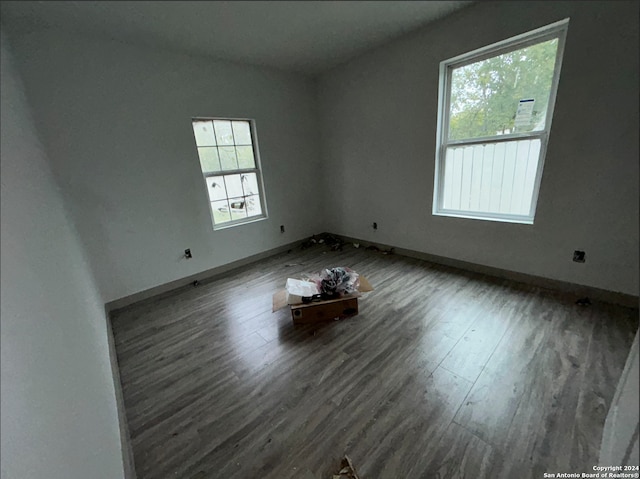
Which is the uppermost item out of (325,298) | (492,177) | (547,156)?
(547,156)

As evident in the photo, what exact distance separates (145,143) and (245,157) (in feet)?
3.54

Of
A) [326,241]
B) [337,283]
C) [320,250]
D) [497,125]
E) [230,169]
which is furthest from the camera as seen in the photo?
[326,241]

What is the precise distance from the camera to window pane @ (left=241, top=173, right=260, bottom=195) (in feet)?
10.7

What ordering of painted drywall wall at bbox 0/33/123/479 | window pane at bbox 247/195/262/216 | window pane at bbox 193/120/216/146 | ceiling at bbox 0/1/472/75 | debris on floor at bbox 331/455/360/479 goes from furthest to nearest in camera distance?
window pane at bbox 247/195/262/216 < window pane at bbox 193/120/216/146 < debris on floor at bbox 331/455/360/479 < painted drywall wall at bbox 0/33/123/479 < ceiling at bbox 0/1/472/75

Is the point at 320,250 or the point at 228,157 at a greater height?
the point at 228,157

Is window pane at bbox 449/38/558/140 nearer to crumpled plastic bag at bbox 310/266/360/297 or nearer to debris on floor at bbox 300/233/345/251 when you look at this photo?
crumpled plastic bag at bbox 310/266/360/297

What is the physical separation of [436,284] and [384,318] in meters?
0.83

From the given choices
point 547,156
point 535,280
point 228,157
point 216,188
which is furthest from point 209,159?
point 535,280

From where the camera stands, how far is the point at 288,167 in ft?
11.7

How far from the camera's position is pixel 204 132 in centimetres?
284

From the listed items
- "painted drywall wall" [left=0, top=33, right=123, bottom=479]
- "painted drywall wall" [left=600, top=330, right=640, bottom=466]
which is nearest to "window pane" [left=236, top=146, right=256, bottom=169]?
"painted drywall wall" [left=0, top=33, right=123, bottom=479]

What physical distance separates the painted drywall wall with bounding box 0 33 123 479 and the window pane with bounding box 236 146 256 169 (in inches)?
79.3

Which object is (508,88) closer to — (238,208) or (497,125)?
(497,125)

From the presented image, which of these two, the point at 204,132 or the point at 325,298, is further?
the point at 204,132
